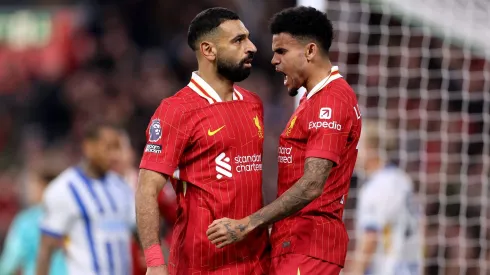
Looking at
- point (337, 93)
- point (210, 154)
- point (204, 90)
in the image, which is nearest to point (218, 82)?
point (204, 90)

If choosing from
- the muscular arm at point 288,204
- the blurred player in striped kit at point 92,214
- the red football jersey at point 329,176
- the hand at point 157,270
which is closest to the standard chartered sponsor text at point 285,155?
the red football jersey at point 329,176

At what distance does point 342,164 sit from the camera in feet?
16.9

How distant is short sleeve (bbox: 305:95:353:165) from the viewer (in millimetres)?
4906

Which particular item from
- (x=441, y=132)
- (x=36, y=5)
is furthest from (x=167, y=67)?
(x=441, y=132)

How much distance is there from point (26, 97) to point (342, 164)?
37.5ft

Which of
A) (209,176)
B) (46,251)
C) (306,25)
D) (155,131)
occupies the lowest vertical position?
(46,251)

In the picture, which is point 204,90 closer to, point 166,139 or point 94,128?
point 166,139

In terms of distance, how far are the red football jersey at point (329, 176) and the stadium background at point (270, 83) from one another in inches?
125

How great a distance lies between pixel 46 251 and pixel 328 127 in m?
3.18

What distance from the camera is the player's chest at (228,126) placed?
5.11 meters

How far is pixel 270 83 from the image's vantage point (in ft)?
50.0

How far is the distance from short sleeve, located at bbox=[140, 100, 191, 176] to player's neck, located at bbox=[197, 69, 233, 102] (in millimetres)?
294

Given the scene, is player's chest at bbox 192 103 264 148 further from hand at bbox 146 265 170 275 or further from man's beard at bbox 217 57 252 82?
hand at bbox 146 265 170 275

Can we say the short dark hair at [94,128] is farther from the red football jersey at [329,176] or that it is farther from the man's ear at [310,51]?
the man's ear at [310,51]
